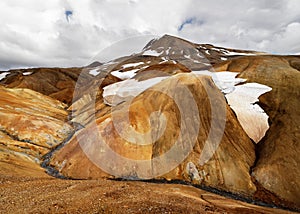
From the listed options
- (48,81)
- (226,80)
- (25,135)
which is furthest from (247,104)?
(48,81)

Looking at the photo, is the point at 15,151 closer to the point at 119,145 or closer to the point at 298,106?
the point at 119,145

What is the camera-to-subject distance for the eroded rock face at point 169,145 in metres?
26.9

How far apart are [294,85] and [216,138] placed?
16691 mm

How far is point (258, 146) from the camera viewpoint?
31.8 metres

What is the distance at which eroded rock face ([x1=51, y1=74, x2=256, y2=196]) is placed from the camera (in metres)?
26.9

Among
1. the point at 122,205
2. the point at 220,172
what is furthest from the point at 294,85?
the point at 122,205

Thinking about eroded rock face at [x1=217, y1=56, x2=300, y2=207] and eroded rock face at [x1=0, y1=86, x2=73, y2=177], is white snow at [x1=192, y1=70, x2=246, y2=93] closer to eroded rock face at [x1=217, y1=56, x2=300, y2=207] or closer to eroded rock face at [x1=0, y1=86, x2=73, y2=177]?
eroded rock face at [x1=217, y1=56, x2=300, y2=207]

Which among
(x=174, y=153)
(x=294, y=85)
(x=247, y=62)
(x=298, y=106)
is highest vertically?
(x=247, y=62)

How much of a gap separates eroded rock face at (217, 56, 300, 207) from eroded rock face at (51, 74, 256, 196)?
1987 mm

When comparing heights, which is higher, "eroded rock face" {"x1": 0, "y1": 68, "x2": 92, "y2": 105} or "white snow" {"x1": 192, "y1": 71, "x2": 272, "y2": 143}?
"eroded rock face" {"x1": 0, "y1": 68, "x2": 92, "y2": 105}

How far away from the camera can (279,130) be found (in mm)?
31406

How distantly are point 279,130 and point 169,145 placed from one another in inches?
591

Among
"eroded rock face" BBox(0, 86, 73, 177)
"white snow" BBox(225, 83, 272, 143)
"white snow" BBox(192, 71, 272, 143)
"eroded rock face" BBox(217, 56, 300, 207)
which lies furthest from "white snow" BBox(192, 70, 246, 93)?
"eroded rock face" BBox(0, 86, 73, 177)

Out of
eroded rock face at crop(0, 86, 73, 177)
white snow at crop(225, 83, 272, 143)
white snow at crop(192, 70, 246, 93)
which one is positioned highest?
white snow at crop(192, 70, 246, 93)
